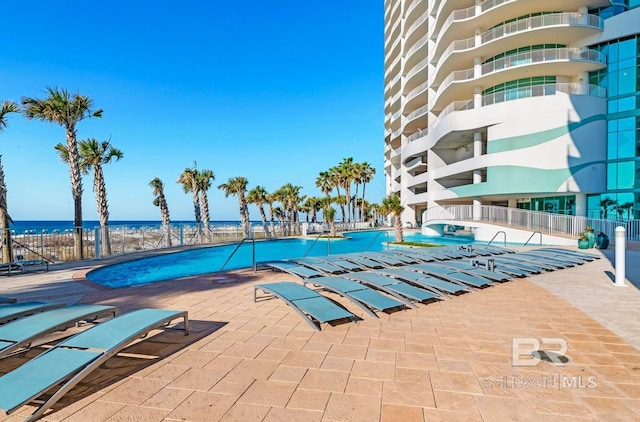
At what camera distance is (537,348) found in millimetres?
3777

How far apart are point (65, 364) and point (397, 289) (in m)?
4.65

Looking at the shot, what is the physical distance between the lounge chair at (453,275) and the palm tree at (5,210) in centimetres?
1321

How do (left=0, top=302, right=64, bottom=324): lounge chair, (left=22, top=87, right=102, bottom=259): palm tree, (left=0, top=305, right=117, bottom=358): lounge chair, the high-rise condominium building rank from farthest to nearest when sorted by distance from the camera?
the high-rise condominium building → (left=22, top=87, right=102, bottom=259): palm tree → (left=0, top=302, right=64, bottom=324): lounge chair → (left=0, top=305, right=117, bottom=358): lounge chair

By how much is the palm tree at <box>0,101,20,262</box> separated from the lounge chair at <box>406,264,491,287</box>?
13205mm

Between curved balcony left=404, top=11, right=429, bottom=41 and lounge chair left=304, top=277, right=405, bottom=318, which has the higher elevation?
curved balcony left=404, top=11, right=429, bottom=41

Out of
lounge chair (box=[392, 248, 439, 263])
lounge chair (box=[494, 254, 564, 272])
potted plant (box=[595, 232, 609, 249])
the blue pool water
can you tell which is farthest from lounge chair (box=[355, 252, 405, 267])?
potted plant (box=[595, 232, 609, 249])

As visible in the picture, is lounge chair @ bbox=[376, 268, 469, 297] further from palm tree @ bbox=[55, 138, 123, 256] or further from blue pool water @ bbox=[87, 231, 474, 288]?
palm tree @ bbox=[55, 138, 123, 256]

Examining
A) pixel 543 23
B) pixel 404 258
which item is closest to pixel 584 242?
pixel 404 258

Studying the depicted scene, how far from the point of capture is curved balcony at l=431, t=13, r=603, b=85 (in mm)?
20953

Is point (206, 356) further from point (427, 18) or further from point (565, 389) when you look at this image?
point (427, 18)

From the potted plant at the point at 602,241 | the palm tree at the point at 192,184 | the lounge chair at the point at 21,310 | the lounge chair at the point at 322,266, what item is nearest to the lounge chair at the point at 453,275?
the lounge chair at the point at 322,266

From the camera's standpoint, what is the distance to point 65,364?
107 inches

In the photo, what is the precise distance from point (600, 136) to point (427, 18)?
18674mm

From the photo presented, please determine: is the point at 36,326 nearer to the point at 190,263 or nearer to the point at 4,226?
the point at 4,226
